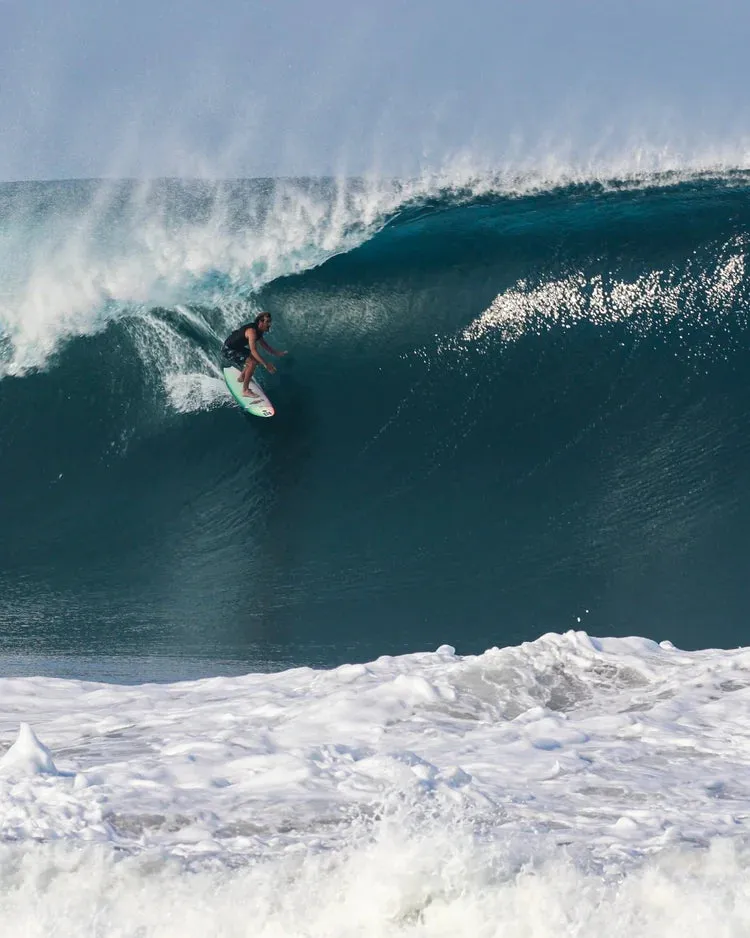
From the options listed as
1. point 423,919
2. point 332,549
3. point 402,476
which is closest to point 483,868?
point 423,919

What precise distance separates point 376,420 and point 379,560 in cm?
193

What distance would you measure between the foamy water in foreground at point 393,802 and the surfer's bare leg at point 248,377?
439 centimetres

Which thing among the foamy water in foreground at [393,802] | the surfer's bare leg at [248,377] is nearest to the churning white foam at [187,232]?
the surfer's bare leg at [248,377]

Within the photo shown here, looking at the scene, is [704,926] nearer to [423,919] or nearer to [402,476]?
[423,919]

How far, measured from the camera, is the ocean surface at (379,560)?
319cm

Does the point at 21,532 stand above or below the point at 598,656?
above

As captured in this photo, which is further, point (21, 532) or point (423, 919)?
point (21, 532)

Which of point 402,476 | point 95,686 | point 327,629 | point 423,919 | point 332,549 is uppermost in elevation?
point 402,476

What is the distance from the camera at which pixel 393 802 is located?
356 cm

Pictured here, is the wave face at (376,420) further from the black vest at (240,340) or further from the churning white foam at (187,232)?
the black vest at (240,340)

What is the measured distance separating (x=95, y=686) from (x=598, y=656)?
2.64 meters

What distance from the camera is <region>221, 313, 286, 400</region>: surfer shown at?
31.0ft

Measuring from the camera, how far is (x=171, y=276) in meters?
11.1

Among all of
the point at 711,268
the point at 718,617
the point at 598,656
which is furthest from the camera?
the point at 711,268
